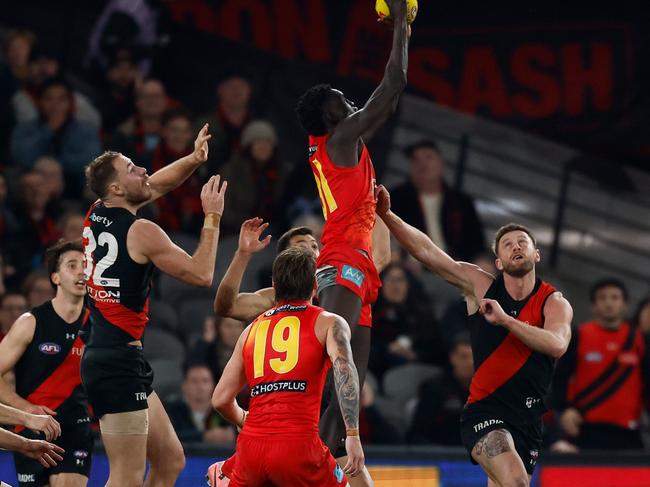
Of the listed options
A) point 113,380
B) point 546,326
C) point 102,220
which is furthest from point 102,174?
point 546,326

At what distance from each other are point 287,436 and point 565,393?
589 centimetres

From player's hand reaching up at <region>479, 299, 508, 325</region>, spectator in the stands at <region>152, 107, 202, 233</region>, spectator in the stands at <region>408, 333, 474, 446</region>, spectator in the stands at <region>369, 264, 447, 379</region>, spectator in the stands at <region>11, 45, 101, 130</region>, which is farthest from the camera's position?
spectator in the stands at <region>11, 45, 101, 130</region>

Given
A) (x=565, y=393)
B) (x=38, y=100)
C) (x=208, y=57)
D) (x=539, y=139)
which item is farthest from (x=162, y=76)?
(x=565, y=393)

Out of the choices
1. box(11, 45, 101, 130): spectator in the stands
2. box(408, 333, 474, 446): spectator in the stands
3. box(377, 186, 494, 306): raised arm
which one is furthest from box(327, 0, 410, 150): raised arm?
box(11, 45, 101, 130): spectator in the stands

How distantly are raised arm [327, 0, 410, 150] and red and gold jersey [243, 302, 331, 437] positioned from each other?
5.07ft

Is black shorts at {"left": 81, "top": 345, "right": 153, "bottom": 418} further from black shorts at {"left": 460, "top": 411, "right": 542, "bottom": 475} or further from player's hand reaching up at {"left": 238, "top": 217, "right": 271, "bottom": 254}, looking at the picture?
black shorts at {"left": 460, "top": 411, "right": 542, "bottom": 475}

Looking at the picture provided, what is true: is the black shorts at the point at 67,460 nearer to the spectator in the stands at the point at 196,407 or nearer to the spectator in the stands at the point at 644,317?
the spectator in the stands at the point at 196,407

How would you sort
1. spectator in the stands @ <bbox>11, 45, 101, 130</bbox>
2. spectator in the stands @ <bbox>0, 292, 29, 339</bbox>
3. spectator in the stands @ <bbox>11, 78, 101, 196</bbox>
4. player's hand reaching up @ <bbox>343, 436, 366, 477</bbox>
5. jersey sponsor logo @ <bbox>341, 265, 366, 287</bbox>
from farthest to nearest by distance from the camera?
spectator in the stands @ <bbox>11, 45, 101, 130</bbox> → spectator in the stands @ <bbox>11, 78, 101, 196</bbox> → spectator in the stands @ <bbox>0, 292, 29, 339</bbox> → jersey sponsor logo @ <bbox>341, 265, 366, 287</bbox> → player's hand reaching up @ <bbox>343, 436, 366, 477</bbox>

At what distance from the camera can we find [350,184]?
331 inches

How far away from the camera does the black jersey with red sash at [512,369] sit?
8.63m

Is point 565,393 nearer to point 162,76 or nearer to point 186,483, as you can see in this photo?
point 186,483

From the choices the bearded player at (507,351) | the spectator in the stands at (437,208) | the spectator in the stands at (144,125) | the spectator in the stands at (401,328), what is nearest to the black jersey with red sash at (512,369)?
the bearded player at (507,351)

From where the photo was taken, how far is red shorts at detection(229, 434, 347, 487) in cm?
695

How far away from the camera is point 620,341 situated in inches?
486
